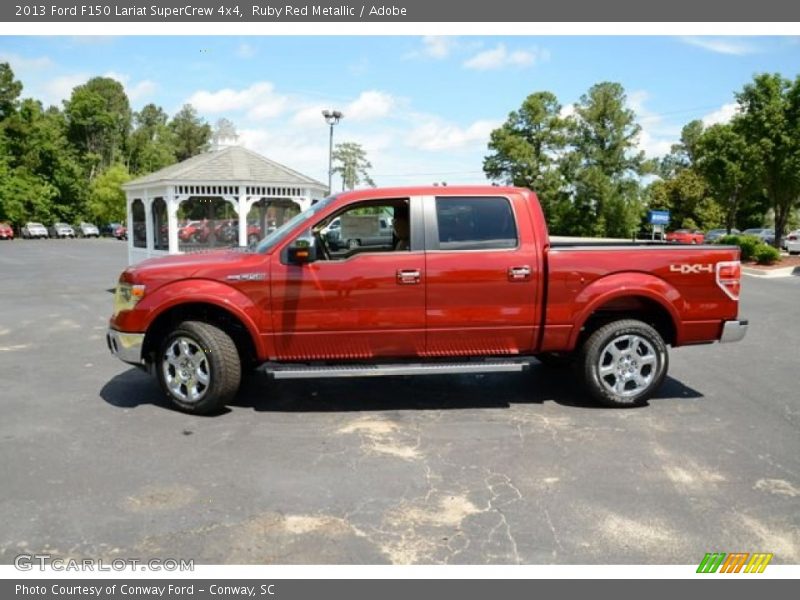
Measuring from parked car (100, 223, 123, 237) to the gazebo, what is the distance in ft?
161

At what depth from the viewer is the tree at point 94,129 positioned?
73.0 m

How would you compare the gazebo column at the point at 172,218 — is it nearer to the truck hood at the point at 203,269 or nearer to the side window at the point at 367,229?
the truck hood at the point at 203,269

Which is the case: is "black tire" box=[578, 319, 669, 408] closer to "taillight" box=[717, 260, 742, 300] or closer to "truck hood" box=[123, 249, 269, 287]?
"taillight" box=[717, 260, 742, 300]

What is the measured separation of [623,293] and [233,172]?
11.3 metres

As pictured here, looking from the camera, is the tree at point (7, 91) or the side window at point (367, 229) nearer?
the side window at point (367, 229)

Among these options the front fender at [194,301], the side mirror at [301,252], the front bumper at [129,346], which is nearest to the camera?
the side mirror at [301,252]

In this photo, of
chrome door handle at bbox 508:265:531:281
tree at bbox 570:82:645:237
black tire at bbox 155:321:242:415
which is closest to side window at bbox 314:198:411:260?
chrome door handle at bbox 508:265:531:281

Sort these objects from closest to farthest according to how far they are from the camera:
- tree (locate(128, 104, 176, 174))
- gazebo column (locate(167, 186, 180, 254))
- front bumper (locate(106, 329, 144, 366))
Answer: front bumper (locate(106, 329, 144, 366))
gazebo column (locate(167, 186, 180, 254))
tree (locate(128, 104, 176, 174))

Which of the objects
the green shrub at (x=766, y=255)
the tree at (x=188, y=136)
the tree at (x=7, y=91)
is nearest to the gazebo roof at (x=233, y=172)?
the green shrub at (x=766, y=255)

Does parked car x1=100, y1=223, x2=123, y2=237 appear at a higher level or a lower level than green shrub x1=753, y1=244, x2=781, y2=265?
higher

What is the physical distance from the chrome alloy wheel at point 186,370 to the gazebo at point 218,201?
940 cm

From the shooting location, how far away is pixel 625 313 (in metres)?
6.27

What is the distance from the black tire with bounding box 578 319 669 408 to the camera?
19.7 feet

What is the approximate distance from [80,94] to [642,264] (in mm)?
81559
